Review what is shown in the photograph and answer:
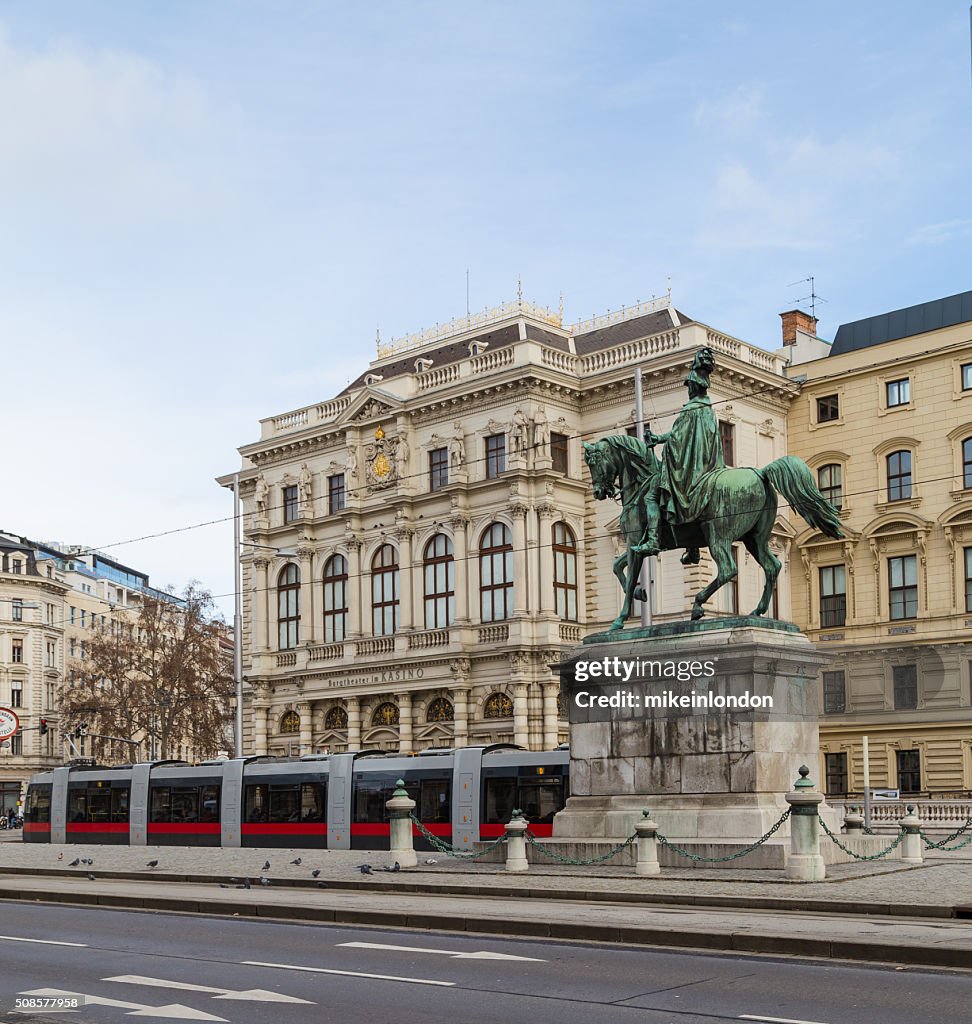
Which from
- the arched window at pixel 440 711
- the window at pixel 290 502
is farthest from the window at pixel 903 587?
the window at pixel 290 502

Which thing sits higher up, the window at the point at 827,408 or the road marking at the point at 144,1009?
the window at the point at 827,408

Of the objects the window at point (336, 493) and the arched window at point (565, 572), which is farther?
the window at point (336, 493)

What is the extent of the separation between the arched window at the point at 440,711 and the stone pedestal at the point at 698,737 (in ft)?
109

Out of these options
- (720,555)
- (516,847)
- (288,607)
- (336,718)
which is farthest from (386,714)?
(720,555)

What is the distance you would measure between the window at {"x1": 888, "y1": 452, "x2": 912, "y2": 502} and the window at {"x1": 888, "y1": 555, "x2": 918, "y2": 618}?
2.35 m

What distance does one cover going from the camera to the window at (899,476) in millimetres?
56094

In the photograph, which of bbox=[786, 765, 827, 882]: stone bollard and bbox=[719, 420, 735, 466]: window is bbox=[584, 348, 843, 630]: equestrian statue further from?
bbox=[719, 420, 735, 466]: window

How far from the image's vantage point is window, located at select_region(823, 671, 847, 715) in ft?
184

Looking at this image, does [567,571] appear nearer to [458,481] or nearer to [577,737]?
[458,481]

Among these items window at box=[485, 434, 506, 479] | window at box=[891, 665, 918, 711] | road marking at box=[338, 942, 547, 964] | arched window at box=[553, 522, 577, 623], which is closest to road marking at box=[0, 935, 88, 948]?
road marking at box=[338, 942, 547, 964]

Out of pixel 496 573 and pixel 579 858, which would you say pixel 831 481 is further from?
pixel 579 858

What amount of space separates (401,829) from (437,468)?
34.1 meters

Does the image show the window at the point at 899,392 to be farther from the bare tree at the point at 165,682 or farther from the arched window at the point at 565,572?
Answer: the bare tree at the point at 165,682

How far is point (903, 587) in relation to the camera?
182 ft
